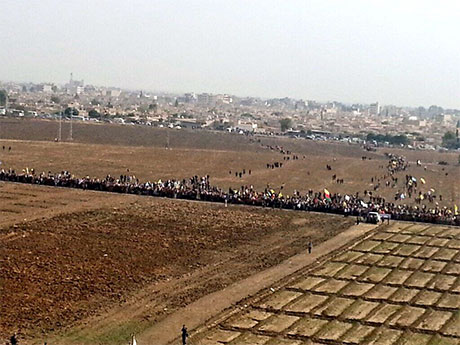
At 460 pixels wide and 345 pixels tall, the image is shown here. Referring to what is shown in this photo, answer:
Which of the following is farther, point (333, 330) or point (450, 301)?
point (450, 301)

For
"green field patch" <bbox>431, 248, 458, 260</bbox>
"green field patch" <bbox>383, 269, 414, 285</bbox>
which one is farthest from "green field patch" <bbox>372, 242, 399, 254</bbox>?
"green field patch" <bbox>383, 269, 414, 285</bbox>

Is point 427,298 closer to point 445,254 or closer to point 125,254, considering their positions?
point 445,254

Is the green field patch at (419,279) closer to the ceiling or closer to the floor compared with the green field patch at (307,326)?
closer to the ceiling

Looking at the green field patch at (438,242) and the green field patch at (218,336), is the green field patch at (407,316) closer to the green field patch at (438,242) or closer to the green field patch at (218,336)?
the green field patch at (218,336)

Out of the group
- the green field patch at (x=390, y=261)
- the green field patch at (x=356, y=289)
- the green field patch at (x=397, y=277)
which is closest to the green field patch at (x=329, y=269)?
the green field patch at (x=356, y=289)

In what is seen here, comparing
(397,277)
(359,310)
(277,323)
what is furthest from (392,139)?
(277,323)

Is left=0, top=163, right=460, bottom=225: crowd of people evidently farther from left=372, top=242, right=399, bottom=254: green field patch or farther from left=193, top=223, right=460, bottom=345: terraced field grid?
left=193, top=223, right=460, bottom=345: terraced field grid

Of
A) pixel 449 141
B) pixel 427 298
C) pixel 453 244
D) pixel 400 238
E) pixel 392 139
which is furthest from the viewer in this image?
pixel 449 141
